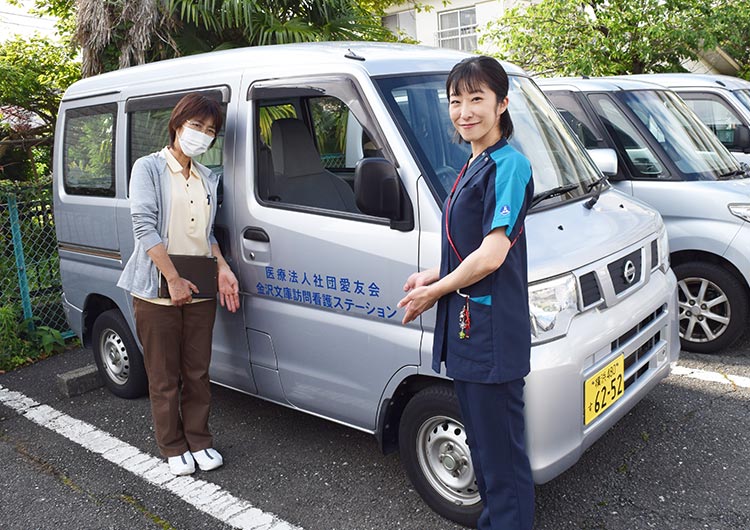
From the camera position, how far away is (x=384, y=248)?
3.14 m

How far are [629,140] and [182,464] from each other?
3.88 m

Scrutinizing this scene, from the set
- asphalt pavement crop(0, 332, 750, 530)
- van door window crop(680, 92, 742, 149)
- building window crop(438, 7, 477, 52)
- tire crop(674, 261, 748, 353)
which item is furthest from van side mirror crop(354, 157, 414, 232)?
building window crop(438, 7, 477, 52)

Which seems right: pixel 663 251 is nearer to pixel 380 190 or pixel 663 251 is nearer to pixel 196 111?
pixel 380 190

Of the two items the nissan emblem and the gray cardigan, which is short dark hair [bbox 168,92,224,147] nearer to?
the gray cardigan

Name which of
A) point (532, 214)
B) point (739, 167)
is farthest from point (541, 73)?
point (532, 214)

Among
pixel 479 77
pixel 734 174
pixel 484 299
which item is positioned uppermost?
pixel 479 77

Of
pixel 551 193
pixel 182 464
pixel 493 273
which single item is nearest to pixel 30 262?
pixel 182 464

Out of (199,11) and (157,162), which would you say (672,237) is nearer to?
(157,162)

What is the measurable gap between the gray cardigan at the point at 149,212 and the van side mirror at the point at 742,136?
5.02 meters

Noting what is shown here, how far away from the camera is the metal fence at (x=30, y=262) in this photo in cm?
588

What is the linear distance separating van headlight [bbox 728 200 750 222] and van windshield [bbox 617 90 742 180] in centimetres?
38

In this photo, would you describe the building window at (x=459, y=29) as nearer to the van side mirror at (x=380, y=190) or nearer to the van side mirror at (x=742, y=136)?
the van side mirror at (x=742, y=136)

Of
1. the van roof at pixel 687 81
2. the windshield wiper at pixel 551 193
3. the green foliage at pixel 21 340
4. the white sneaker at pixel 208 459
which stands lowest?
the white sneaker at pixel 208 459

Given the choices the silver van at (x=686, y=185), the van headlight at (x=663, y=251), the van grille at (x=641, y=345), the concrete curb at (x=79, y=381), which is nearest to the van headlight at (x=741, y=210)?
the silver van at (x=686, y=185)
